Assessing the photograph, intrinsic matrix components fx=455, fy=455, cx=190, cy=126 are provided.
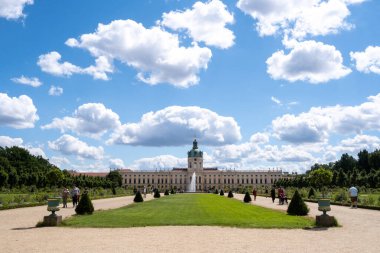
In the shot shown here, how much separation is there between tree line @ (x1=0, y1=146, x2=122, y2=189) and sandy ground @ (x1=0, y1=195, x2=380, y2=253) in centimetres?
4759

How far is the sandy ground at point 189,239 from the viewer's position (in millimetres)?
10086

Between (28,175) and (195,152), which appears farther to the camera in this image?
(195,152)

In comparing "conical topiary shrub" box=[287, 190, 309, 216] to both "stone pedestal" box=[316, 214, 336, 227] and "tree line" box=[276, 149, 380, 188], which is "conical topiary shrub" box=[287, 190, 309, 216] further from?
"tree line" box=[276, 149, 380, 188]

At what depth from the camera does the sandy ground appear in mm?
10086

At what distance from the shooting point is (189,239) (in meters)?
11.6

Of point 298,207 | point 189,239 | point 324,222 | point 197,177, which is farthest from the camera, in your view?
point 197,177

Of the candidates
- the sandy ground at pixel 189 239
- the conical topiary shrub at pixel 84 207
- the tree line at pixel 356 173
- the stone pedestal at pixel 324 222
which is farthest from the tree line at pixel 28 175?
the stone pedestal at pixel 324 222

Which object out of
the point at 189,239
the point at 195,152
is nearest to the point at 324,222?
the point at 189,239

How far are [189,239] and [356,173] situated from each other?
6538 centimetres

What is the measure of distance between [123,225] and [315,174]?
4288 cm

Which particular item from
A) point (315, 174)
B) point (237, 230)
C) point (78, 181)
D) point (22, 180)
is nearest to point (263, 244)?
point (237, 230)

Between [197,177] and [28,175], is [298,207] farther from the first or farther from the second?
[197,177]

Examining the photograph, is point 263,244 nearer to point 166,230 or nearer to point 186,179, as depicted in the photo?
point 166,230

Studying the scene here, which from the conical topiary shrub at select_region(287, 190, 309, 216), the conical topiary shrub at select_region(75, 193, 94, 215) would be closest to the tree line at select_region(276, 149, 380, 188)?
the conical topiary shrub at select_region(287, 190, 309, 216)
